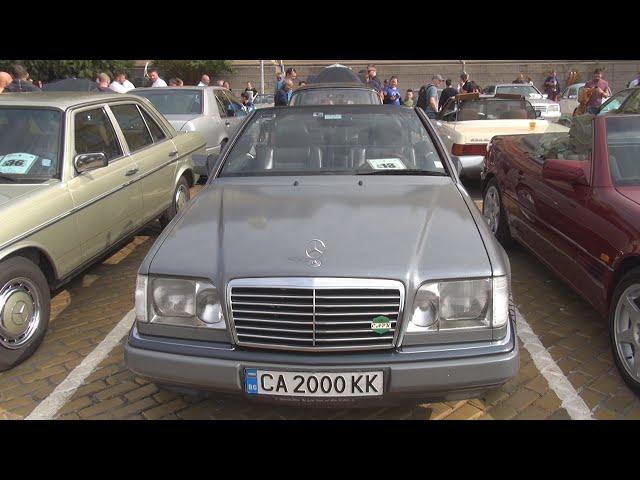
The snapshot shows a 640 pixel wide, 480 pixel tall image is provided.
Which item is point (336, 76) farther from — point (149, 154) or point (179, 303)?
point (179, 303)

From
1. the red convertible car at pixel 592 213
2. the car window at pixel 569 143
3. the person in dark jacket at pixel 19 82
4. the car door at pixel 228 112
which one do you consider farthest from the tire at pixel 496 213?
the person in dark jacket at pixel 19 82

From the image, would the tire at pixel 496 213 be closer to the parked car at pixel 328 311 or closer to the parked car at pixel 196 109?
the parked car at pixel 328 311

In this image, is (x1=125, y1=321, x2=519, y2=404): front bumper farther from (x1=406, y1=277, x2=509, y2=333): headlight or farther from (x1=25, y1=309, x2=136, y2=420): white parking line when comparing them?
(x1=25, y1=309, x2=136, y2=420): white parking line

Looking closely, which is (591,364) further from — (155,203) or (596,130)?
(155,203)

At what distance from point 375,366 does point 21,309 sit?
2.43m

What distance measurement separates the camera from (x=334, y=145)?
3881 millimetres

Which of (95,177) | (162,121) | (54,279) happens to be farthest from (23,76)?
(54,279)

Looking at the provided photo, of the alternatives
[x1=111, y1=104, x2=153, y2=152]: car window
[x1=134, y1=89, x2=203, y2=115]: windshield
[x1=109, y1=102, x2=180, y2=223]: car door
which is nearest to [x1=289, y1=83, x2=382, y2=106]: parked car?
[x1=134, y1=89, x2=203, y2=115]: windshield

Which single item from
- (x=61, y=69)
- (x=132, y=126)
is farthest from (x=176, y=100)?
(x=61, y=69)

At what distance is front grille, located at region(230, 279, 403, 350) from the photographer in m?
2.40

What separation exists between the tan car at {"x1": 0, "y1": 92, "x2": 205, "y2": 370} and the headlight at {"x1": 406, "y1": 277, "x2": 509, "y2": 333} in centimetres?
253

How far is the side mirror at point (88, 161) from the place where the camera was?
4082 millimetres

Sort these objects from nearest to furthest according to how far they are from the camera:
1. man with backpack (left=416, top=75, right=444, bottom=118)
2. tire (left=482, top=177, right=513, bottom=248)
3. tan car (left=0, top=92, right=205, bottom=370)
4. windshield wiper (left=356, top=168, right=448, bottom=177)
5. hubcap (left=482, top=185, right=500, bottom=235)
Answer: tan car (left=0, top=92, right=205, bottom=370) → windshield wiper (left=356, top=168, right=448, bottom=177) → tire (left=482, top=177, right=513, bottom=248) → hubcap (left=482, top=185, right=500, bottom=235) → man with backpack (left=416, top=75, right=444, bottom=118)

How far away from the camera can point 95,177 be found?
436cm
